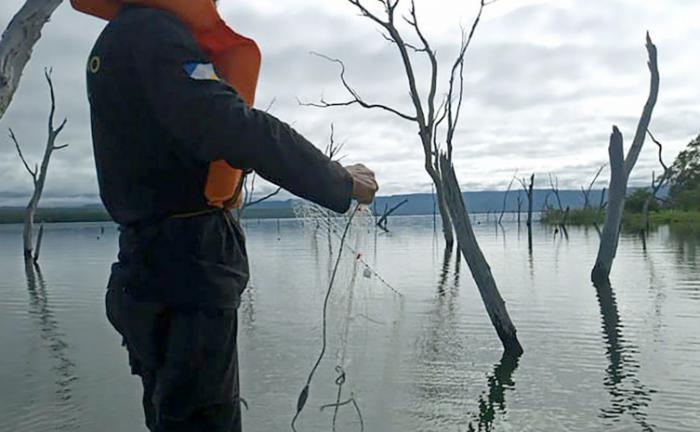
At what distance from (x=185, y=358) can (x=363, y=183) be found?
1.77ft

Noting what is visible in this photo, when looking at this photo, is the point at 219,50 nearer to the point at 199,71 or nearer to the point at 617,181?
the point at 199,71

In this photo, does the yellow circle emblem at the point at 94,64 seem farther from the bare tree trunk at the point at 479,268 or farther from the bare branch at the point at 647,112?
the bare branch at the point at 647,112

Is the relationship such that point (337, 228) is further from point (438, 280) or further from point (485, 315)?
point (438, 280)

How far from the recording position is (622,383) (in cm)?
621

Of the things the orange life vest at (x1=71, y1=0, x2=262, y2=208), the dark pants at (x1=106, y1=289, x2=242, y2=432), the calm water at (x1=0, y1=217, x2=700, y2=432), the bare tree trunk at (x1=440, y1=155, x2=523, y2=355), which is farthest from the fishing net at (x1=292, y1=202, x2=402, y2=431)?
the bare tree trunk at (x1=440, y1=155, x2=523, y2=355)

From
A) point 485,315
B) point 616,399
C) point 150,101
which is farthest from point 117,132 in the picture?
point 485,315

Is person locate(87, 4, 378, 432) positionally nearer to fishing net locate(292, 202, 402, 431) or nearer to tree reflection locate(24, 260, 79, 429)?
fishing net locate(292, 202, 402, 431)

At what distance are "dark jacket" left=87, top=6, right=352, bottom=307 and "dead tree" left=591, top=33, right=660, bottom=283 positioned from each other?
495 inches

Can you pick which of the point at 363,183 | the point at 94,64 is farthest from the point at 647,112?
the point at 94,64

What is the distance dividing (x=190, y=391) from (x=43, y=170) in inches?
1041

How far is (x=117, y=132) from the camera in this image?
1.46 meters

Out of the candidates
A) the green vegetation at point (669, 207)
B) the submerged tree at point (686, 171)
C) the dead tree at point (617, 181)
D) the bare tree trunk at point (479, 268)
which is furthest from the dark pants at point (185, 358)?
the submerged tree at point (686, 171)

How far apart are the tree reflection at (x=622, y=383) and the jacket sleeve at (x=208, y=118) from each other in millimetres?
4611

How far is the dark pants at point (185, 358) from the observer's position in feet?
4.71
